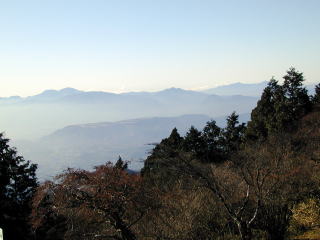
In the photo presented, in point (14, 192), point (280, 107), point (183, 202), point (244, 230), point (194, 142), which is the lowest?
point (14, 192)

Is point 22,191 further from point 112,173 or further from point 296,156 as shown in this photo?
point 296,156

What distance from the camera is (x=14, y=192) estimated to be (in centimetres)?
2275

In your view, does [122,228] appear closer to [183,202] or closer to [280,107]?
[183,202]

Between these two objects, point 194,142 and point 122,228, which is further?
point 194,142

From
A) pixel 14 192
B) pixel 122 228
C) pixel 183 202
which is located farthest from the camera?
pixel 14 192

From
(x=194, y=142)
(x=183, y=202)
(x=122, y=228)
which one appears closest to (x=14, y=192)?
(x=122, y=228)

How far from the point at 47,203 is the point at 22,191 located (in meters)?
8.41

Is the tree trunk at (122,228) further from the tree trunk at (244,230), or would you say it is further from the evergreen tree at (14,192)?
the evergreen tree at (14,192)

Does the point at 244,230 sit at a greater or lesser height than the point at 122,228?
Result: greater

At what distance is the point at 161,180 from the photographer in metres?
24.5

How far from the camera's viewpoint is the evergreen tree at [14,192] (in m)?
21.2

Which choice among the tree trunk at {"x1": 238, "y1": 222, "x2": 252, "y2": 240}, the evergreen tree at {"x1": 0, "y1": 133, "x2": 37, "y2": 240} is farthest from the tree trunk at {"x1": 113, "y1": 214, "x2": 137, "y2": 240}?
the evergreen tree at {"x1": 0, "y1": 133, "x2": 37, "y2": 240}

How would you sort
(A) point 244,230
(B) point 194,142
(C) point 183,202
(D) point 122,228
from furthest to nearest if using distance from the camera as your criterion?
(B) point 194,142, (C) point 183,202, (D) point 122,228, (A) point 244,230

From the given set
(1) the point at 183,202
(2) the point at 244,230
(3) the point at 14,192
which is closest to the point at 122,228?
(1) the point at 183,202
